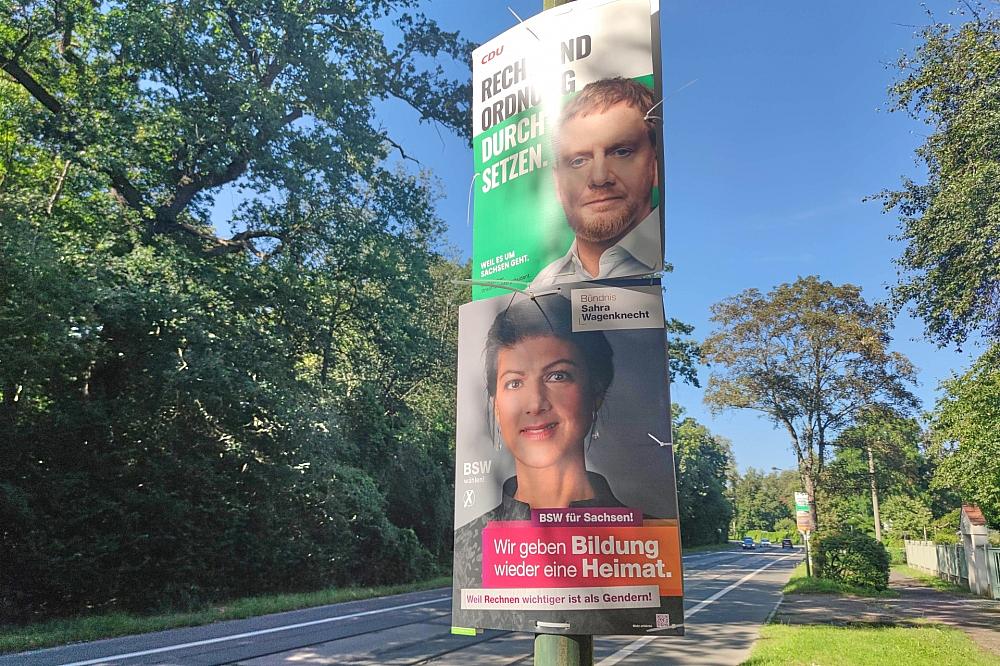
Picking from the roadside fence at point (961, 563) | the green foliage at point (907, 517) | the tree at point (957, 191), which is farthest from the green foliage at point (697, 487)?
the tree at point (957, 191)

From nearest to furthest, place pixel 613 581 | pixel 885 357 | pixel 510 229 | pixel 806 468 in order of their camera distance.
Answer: pixel 613 581 < pixel 510 229 < pixel 885 357 < pixel 806 468

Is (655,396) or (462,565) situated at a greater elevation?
(655,396)

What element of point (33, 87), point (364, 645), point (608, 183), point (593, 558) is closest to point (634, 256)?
point (608, 183)

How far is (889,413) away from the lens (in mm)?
35125

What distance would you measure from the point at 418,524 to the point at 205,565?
1379 centimetres

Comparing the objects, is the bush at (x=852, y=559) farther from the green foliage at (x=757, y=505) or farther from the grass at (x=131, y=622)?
the green foliage at (x=757, y=505)

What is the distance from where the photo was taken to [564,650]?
256cm

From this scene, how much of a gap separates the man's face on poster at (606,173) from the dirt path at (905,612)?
13212 millimetres

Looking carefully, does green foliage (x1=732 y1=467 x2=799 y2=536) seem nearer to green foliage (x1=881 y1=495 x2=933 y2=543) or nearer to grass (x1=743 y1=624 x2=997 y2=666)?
green foliage (x1=881 y1=495 x2=933 y2=543)

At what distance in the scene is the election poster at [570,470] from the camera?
98.6 inches

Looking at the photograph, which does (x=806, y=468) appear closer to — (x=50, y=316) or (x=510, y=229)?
(x=50, y=316)

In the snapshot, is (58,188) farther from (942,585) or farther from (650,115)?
(942,585)

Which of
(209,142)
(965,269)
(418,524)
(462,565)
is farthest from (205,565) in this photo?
(965,269)

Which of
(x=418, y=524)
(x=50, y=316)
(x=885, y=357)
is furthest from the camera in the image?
(x=885, y=357)
